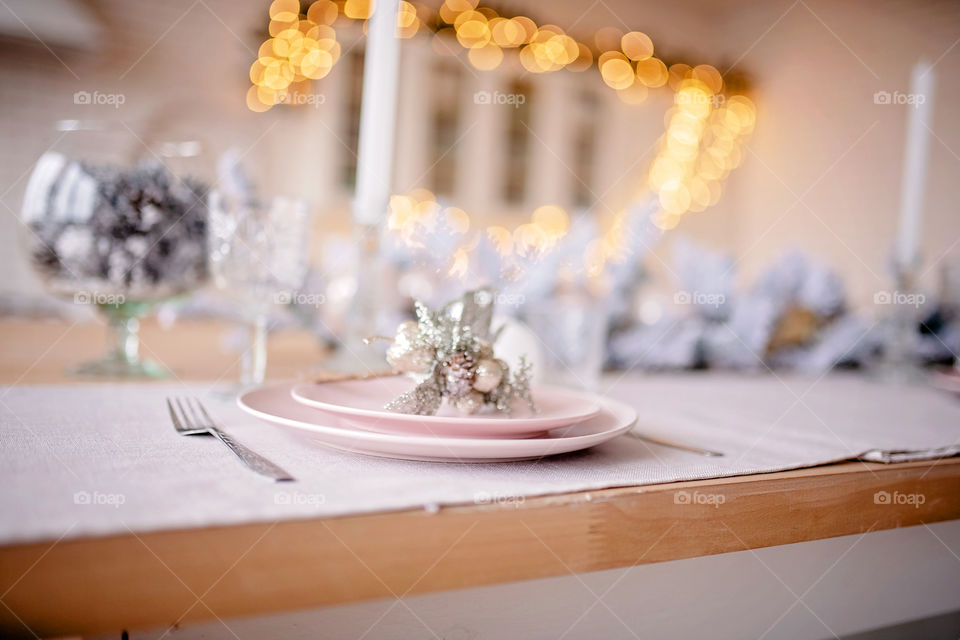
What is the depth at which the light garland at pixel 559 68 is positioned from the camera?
13.3 feet

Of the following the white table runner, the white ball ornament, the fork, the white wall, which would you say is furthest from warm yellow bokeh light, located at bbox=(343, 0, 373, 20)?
the white ball ornament

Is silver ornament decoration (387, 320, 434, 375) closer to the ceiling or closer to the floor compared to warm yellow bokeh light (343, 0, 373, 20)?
closer to the floor

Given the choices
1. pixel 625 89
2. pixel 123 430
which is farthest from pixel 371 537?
pixel 625 89

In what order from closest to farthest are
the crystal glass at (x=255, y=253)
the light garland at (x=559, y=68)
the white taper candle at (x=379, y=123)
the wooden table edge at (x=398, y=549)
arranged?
1. the wooden table edge at (x=398, y=549)
2. the crystal glass at (x=255, y=253)
3. the white taper candle at (x=379, y=123)
4. the light garland at (x=559, y=68)

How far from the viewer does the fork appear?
17.6 inches

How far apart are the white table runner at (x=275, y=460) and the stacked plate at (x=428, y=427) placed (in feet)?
0.05

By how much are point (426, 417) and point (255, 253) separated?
0.44 m

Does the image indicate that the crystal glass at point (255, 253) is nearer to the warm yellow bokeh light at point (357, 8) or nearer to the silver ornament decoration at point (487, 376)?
the silver ornament decoration at point (487, 376)

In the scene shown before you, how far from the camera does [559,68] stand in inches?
189

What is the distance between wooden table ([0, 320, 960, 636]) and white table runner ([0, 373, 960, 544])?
0.04ft

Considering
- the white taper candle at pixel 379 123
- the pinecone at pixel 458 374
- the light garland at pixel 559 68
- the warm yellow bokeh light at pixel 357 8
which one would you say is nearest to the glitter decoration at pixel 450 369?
the pinecone at pixel 458 374

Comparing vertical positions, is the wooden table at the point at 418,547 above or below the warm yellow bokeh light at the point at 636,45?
below

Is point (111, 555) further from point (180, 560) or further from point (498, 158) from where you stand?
point (498, 158)

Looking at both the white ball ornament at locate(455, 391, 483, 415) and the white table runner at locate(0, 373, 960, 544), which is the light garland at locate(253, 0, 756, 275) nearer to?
the white table runner at locate(0, 373, 960, 544)
